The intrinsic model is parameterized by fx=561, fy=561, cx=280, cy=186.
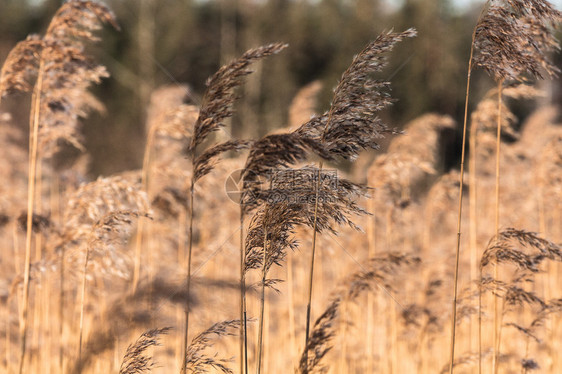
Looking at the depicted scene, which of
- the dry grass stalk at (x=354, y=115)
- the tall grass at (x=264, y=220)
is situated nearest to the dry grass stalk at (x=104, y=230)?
the tall grass at (x=264, y=220)

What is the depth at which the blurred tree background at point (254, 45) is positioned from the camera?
909 inches

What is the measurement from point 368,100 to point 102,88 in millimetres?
25431

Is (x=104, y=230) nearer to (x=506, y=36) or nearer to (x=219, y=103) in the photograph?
(x=219, y=103)

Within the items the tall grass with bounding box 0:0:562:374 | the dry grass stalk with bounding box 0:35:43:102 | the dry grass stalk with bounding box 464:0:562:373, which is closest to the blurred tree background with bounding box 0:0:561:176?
the tall grass with bounding box 0:0:562:374

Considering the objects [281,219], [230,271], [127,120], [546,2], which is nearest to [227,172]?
[281,219]

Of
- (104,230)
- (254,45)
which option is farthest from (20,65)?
(254,45)

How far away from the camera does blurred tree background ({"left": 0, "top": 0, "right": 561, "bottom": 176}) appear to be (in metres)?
23.1

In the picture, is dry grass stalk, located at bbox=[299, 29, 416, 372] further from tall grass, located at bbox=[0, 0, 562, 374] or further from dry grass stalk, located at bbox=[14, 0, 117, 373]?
dry grass stalk, located at bbox=[14, 0, 117, 373]

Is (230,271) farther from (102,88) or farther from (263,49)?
(102,88)

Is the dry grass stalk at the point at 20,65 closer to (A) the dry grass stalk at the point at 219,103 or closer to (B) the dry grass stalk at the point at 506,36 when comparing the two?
(A) the dry grass stalk at the point at 219,103

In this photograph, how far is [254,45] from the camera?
74.5 feet

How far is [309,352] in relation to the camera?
10.5 feet

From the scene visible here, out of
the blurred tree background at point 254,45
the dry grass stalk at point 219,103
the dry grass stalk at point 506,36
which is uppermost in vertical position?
the blurred tree background at point 254,45

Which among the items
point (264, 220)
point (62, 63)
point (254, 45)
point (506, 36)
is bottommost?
point (264, 220)
